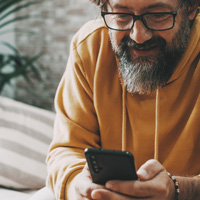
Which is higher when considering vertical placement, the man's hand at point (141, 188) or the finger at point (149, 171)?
the finger at point (149, 171)

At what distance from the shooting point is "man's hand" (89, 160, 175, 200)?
0.83m

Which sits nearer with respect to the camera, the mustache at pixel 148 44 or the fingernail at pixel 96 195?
the fingernail at pixel 96 195

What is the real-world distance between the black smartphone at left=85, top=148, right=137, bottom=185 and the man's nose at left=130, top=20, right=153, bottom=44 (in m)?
0.40

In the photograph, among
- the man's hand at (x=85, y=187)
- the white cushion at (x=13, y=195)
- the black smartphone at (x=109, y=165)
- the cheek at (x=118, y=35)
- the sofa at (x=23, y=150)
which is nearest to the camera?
the black smartphone at (x=109, y=165)

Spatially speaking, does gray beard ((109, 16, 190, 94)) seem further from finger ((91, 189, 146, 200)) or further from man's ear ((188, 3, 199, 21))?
finger ((91, 189, 146, 200))

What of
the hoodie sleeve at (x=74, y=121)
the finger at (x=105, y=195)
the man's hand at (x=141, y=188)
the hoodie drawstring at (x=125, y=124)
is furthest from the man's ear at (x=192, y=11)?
the finger at (x=105, y=195)

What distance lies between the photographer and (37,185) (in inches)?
62.2

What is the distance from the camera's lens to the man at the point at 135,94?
1035 mm

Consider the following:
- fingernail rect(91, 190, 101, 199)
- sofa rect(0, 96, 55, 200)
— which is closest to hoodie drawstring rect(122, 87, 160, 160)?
fingernail rect(91, 190, 101, 199)

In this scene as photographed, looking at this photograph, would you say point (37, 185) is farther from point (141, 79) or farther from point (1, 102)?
point (141, 79)

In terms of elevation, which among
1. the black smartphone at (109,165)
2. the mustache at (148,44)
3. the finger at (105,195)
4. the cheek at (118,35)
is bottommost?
the finger at (105,195)

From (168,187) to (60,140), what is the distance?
462mm

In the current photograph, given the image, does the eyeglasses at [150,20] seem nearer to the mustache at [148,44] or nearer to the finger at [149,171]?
the mustache at [148,44]

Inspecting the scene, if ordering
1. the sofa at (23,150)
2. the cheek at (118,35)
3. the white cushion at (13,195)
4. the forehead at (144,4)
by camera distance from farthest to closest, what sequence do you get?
the sofa at (23,150) < the white cushion at (13,195) < the cheek at (118,35) < the forehead at (144,4)
